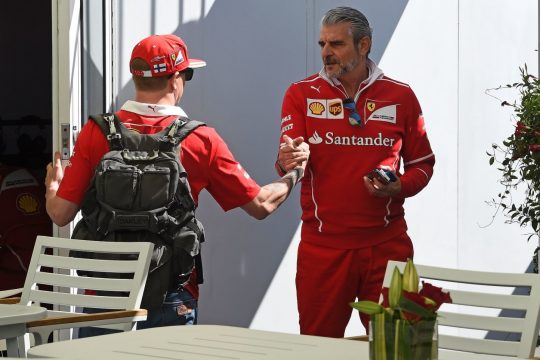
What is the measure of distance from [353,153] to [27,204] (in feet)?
7.58

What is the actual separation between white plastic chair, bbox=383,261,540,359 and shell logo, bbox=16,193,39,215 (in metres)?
3.19

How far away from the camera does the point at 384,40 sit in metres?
6.18

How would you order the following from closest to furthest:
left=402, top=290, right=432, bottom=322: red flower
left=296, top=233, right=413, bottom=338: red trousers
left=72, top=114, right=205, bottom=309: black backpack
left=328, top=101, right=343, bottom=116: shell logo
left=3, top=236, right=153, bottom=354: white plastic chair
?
left=402, top=290, right=432, bottom=322: red flower < left=3, top=236, right=153, bottom=354: white plastic chair < left=72, top=114, right=205, bottom=309: black backpack < left=296, top=233, right=413, bottom=338: red trousers < left=328, top=101, right=343, bottom=116: shell logo

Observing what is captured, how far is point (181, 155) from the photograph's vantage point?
13.9 ft

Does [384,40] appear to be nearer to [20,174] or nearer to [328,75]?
[328,75]

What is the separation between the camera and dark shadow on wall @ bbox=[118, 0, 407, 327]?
5703 mm

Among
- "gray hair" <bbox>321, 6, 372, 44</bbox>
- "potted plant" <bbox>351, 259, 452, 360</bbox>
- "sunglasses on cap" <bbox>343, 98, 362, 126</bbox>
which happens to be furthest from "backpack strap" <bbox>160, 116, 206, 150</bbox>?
"potted plant" <bbox>351, 259, 452, 360</bbox>

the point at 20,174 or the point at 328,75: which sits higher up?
the point at 328,75

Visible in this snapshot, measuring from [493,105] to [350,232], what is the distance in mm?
2585

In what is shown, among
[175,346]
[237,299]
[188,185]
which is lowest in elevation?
[237,299]

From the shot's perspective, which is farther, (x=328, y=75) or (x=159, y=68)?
(x=328, y=75)

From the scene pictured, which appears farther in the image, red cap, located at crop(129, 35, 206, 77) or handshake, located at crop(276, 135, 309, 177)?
handshake, located at crop(276, 135, 309, 177)

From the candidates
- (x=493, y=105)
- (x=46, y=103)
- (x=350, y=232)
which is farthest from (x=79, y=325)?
(x=46, y=103)

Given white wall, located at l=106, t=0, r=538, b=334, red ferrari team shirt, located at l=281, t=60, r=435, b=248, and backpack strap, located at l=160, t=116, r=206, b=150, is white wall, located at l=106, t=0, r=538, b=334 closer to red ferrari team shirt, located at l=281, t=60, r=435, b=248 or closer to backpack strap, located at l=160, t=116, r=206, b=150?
red ferrari team shirt, located at l=281, t=60, r=435, b=248
